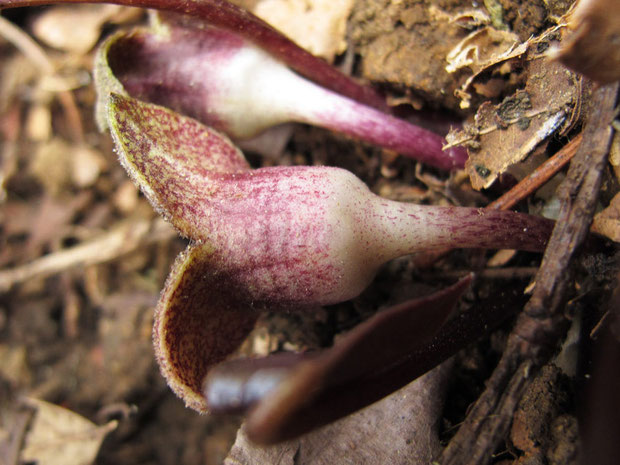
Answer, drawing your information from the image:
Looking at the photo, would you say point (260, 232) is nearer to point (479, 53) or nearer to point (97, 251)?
point (479, 53)

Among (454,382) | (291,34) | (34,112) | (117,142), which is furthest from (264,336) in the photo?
(34,112)

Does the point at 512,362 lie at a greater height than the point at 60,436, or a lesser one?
greater

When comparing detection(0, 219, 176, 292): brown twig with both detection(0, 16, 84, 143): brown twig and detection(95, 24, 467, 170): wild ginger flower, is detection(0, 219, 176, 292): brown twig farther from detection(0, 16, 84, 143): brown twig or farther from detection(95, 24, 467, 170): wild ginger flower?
detection(95, 24, 467, 170): wild ginger flower

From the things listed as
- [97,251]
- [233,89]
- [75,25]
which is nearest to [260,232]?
[233,89]

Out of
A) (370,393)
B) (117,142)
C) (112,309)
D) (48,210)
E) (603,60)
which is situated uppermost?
(603,60)

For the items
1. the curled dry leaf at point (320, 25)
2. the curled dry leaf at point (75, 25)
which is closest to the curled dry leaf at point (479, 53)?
the curled dry leaf at point (320, 25)

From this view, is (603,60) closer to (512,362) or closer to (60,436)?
(512,362)
